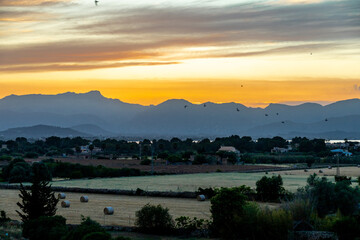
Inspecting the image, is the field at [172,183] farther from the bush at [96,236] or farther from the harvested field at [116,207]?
the bush at [96,236]

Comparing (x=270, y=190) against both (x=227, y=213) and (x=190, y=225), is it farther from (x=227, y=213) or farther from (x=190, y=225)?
(x=227, y=213)

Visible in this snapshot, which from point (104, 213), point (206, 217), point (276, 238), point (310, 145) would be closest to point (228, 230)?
point (276, 238)

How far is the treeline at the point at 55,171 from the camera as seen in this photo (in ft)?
251

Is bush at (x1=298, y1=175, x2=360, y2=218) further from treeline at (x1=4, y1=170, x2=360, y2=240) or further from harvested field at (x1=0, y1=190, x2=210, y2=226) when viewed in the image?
harvested field at (x1=0, y1=190, x2=210, y2=226)

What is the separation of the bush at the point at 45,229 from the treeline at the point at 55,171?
48.9 meters

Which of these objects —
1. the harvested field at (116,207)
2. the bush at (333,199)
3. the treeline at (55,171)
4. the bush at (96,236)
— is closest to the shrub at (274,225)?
the bush at (333,199)

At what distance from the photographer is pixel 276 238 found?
2739 centimetres

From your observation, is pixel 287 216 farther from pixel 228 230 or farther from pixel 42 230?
pixel 42 230

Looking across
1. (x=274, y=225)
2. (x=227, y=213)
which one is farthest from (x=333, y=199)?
(x=274, y=225)

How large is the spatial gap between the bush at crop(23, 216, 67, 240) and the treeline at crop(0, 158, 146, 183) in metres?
48.9

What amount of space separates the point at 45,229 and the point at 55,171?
62.5 metres

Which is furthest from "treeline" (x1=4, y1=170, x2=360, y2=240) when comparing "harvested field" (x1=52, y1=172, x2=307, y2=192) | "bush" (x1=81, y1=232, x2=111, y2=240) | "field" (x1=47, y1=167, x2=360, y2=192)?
"harvested field" (x1=52, y1=172, x2=307, y2=192)

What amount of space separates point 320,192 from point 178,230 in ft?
29.4

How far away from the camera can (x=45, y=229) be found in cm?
2631
